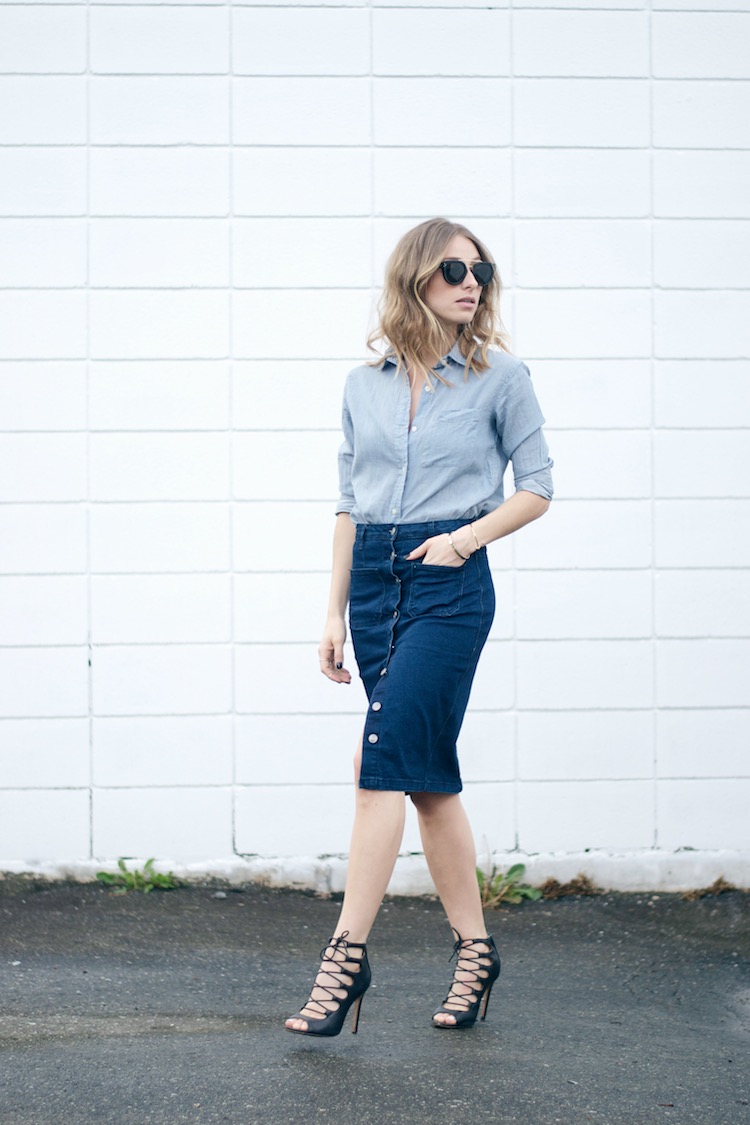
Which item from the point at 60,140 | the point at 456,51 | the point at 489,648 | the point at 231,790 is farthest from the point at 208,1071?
the point at 456,51

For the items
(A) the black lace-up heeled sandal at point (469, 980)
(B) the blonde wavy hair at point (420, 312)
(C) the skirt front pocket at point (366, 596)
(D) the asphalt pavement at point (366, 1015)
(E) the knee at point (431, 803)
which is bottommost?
(D) the asphalt pavement at point (366, 1015)

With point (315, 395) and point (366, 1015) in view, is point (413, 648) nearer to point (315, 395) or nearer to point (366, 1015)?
point (366, 1015)

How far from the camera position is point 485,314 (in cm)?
307

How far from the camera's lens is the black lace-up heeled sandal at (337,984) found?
267 cm

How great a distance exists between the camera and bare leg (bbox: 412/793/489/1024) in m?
2.91

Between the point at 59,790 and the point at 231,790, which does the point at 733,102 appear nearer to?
the point at 231,790

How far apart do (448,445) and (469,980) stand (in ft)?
4.24

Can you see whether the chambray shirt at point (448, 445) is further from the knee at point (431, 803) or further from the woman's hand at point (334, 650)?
the knee at point (431, 803)

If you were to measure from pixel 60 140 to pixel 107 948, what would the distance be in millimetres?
2810

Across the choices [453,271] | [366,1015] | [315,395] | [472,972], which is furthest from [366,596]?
[315,395]

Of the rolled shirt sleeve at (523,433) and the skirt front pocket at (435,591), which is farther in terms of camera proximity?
the rolled shirt sleeve at (523,433)

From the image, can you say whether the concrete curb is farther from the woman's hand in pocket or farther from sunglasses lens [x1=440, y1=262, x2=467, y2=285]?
sunglasses lens [x1=440, y1=262, x2=467, y2=285]

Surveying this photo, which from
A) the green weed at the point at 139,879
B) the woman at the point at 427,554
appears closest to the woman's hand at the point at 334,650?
the woman at the point at 427,554

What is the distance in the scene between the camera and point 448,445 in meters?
2.90
